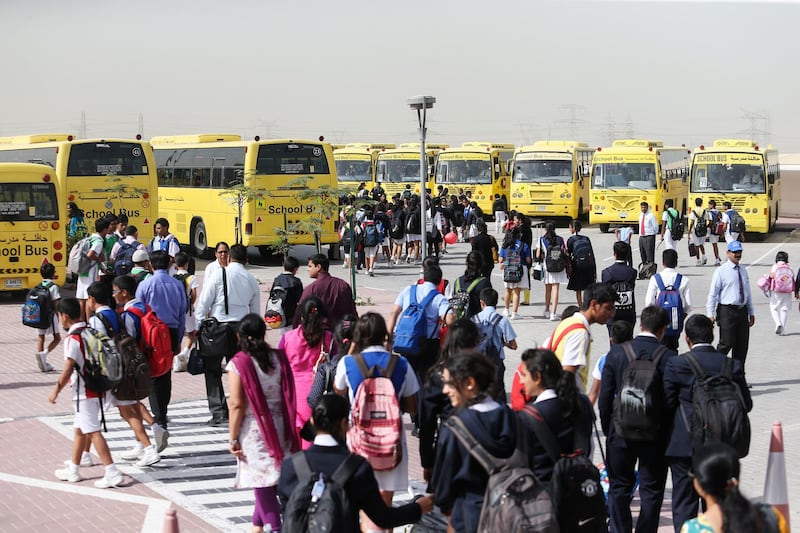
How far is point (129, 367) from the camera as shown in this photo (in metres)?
9.73

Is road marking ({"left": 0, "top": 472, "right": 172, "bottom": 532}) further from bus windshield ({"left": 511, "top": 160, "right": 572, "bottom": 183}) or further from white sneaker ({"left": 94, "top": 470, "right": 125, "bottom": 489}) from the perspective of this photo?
bus windshield ({"left": 511, "top": 160, "right": 572, "bottom": 183})

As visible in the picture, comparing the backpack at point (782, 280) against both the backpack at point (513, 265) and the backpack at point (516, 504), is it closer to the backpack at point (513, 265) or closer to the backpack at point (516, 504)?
the backpack at point (513, 265)

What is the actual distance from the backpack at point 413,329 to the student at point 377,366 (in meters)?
2.35

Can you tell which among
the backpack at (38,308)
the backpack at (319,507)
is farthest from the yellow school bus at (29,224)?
the backpack at (319,507)

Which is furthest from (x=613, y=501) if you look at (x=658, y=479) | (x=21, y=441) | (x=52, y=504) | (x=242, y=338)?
(x=21, y=441)

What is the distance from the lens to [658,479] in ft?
25.0

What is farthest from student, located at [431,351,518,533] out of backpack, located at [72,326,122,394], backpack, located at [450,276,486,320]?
backpack, located at [450,276,486,320]

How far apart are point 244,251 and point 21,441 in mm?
2700

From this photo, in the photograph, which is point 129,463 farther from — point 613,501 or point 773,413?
point 773,413

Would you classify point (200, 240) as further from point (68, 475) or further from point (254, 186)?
point (68, 475)

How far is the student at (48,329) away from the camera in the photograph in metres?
14.6

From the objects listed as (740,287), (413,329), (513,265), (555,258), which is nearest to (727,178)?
(513,265)

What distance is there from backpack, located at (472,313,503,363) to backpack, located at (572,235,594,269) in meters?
8.22

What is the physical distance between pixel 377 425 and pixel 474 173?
35970 mm
